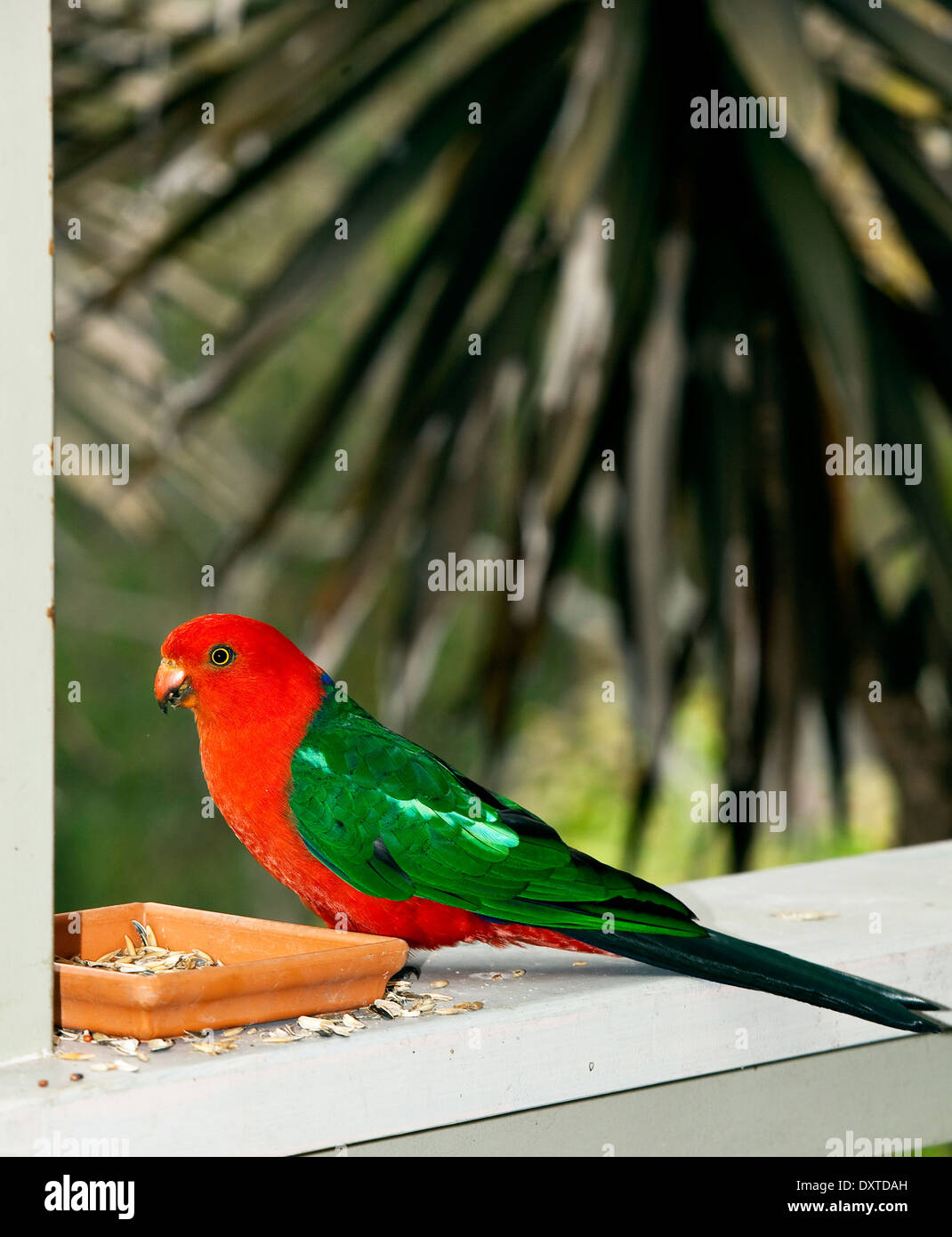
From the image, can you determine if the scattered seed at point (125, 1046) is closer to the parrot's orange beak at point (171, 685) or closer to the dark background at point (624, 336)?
the parrot's orange beak at point (171, 685)

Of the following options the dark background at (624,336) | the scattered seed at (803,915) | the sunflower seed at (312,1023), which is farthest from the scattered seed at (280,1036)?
the dark background at (624,336)

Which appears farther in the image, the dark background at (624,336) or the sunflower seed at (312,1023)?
the dark background at (624,336)

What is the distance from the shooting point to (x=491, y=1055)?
3.81ft

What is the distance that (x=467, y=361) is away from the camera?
8.99ft

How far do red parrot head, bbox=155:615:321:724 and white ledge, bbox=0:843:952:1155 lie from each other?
11.2 inches

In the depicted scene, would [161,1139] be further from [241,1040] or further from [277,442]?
[277,442]

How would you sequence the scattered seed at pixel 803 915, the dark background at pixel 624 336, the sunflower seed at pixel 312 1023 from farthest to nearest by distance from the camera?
the dark background at pixel 624 336 → the scattered seed at pixel 803 915 → the sunflower seed at pixel 312 1023

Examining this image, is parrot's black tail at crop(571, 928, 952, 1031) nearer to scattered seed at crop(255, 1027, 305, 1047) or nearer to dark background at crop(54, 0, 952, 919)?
scattered seed at crop(255, 1027, 305, 1047)

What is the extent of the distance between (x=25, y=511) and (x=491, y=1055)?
56cm

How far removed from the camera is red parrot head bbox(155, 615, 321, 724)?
120 centimetres

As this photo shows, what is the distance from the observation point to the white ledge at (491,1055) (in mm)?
1009

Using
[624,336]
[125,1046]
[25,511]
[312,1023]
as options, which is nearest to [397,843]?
[312,1023]

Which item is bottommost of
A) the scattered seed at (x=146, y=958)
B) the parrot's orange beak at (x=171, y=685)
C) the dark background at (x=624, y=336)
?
the scattered seed at (x=146, y=958)

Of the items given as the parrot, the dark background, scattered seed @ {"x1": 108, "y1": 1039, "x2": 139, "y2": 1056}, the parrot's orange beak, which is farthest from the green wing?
the dark background
